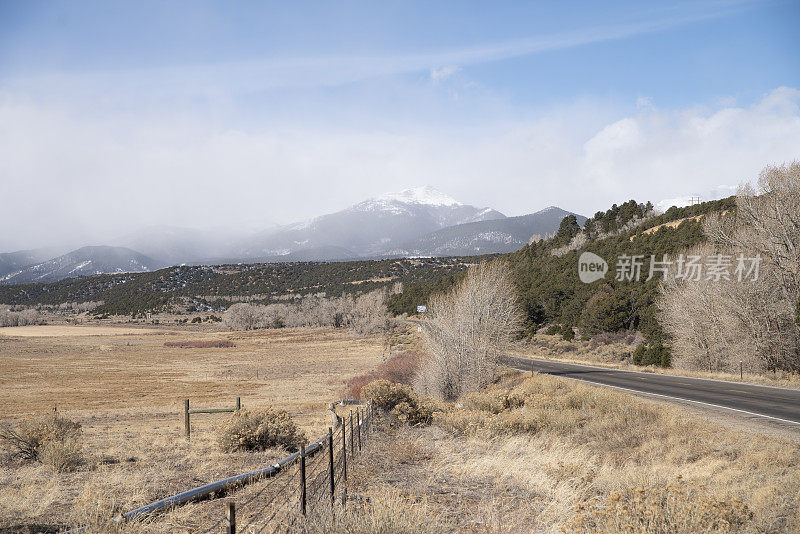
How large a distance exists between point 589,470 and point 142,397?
3058cm

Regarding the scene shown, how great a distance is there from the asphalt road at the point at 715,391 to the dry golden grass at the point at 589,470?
11.3 feet

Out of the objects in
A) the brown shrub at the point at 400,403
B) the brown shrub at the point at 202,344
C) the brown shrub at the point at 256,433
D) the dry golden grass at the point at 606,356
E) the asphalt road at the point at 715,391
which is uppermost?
the brown shrub at the point at 256,433

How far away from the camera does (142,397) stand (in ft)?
105

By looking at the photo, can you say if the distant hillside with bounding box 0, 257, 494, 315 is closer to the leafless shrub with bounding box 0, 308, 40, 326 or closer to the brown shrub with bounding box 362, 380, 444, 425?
the leafless shrub with bounding box 0, 308, 40, 326

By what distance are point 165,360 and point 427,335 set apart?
42.9m

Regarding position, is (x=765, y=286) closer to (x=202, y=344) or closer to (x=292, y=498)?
(x=292, y=498)

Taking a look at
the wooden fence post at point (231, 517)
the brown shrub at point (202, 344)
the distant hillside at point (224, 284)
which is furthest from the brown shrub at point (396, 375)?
the distant hillside at point (224, 284)

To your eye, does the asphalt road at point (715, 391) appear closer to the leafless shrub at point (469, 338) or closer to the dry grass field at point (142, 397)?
the leafless shrub at point (469, 338)

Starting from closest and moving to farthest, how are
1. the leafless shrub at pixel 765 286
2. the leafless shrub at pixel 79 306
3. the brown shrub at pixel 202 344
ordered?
the leafless shrub at pixel 765 286 → the brown shrub at pixel 202 344 → the leafless shrub at pixel 79 306

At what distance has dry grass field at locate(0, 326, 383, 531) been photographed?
30.1 feet

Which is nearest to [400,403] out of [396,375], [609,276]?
[396,375]

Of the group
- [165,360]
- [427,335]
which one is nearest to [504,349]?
[427,335]

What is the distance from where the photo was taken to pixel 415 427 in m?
16.7

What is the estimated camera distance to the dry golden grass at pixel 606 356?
24.8 metres
